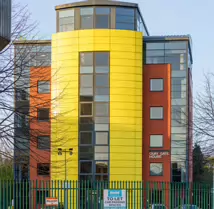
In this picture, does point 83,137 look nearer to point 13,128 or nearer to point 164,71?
point 164,71

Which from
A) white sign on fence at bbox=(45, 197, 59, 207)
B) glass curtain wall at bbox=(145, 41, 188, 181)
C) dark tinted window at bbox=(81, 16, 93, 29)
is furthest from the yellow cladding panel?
white sign on fence at bbox=(45, 197, 59, 207)

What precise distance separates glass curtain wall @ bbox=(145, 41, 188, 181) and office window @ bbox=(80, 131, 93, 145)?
25.9 feet

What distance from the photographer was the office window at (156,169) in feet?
202

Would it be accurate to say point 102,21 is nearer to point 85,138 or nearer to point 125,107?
point 125,107

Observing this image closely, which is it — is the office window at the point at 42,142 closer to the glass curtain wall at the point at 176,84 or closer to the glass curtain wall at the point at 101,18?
the glass curtain wall at the point at 101,18

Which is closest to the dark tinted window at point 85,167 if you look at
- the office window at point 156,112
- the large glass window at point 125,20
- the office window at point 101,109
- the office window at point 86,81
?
the office window at point 101,109

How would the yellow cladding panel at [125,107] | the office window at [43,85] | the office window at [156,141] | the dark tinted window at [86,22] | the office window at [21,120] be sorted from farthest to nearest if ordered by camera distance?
the office window at [156,141], the dark tinted window at [86,22], the yellow cladding panel at [125,107], the office window at [43,85], the office window at [21,120]

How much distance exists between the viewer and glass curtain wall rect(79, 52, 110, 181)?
59.7m

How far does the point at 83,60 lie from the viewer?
197ft

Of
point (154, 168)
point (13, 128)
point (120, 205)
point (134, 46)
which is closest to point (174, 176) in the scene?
point (154, 168)

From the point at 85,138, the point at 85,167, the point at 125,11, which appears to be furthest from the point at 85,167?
the point at 125,11

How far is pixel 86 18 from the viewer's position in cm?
6062

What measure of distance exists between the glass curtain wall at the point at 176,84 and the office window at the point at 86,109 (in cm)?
683

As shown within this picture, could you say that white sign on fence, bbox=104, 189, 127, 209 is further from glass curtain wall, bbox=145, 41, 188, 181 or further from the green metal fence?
glass curtain wall, bbox=145, 41, 188, 181
